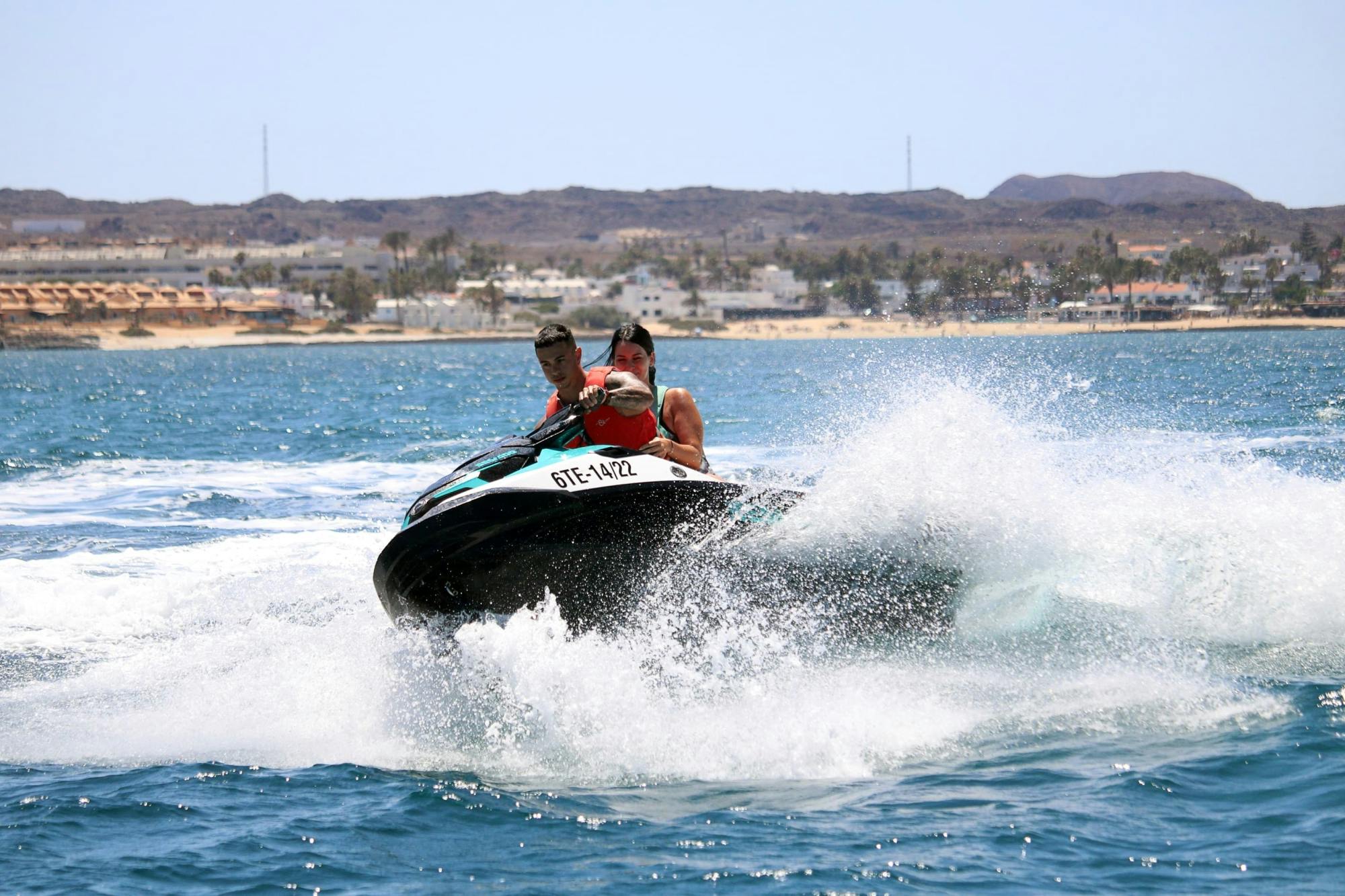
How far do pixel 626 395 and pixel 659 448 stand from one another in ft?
1.08

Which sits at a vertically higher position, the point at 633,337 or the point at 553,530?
the point at 633,337

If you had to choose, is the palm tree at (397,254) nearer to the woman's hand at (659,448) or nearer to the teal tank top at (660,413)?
the teal tank top at (660,413)

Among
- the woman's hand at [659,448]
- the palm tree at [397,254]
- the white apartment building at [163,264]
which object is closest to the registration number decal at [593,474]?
the woman's hand at [659,448]

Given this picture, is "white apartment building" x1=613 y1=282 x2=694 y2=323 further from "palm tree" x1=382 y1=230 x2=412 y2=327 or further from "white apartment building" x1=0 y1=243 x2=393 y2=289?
"white apartment building" x1=0 y1=243 x2=393 y2=289

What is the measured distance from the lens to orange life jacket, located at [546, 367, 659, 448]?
764 centimetres

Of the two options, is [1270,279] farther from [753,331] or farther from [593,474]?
[593,474]

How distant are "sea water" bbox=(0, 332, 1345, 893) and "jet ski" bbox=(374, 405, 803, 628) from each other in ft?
0.64

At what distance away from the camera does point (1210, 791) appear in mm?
5809

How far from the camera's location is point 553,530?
7176mm

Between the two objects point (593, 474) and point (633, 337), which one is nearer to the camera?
point (593, 474)

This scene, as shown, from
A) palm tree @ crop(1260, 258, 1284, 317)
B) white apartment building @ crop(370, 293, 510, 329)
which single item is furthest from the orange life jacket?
white apartment building @ crop(370, 293, 510, 329)

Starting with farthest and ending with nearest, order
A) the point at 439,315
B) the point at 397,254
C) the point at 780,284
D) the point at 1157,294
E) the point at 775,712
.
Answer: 1. the point at 780,284
2. the point at 397,254
3. the point at 439,315
4. the point at 1157,294
5. the point at 775,712

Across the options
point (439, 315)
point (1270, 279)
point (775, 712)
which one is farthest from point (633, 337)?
point (439, 315)

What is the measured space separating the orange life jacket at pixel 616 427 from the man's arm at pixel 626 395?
0.04 m
